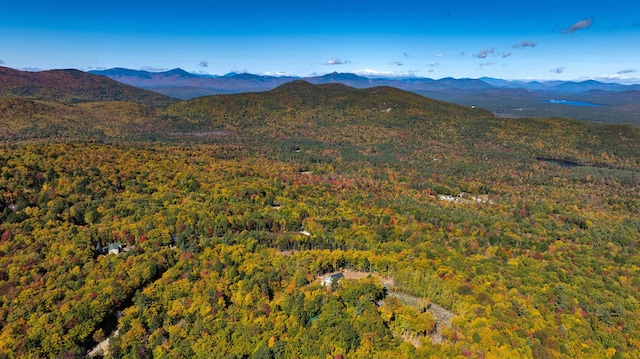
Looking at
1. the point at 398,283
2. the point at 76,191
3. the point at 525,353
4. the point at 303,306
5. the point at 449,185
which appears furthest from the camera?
the point at 449,185

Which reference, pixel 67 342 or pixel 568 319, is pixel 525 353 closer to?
pixel 568 319

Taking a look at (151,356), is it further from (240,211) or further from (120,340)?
(240,211)

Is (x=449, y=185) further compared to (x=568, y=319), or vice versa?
(x=449, y=185)

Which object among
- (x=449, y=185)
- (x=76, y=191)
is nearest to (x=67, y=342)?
(x=76, y=191)

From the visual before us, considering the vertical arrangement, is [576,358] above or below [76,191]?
below

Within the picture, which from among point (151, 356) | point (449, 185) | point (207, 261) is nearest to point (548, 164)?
point (449, 185)

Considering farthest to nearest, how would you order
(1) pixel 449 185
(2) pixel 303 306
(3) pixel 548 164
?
1. (3) pixel 548 164
2. (1) pixel 449 185
3. (2) pixel 303 306

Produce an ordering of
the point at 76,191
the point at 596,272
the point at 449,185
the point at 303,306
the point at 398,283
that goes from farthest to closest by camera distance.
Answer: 1. the point at 449,185
2. the point at 76,191
3. the point at 596,272
4. the point at 398,283
5. the point at 303,306

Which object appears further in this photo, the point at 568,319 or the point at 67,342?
the point at 568,319

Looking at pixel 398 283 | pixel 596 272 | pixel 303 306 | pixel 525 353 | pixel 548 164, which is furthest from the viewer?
pixel 548 164
